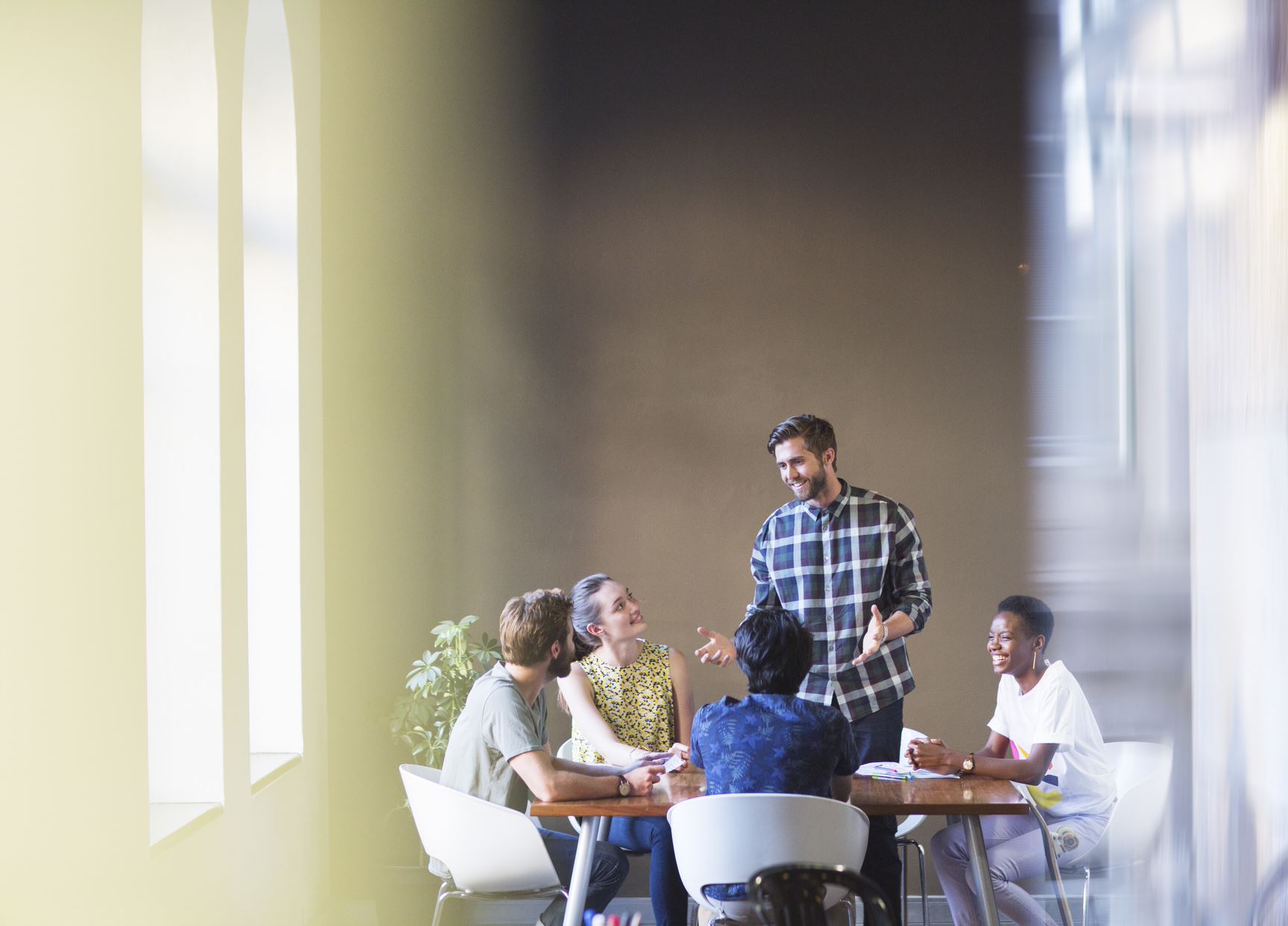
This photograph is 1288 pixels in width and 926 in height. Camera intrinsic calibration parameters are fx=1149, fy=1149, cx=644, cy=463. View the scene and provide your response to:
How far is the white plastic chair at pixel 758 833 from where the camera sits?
2.38m

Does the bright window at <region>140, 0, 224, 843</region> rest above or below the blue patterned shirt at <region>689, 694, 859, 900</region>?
above

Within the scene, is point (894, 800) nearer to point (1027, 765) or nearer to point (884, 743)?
point (1027, 765)

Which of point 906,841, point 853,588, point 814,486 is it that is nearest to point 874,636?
point 853,588

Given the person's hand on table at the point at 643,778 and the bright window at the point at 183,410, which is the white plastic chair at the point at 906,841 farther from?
the bright window at the point at 183,410

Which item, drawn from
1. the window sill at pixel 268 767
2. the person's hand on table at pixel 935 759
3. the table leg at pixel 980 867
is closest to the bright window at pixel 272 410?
the window sill at pixel 268 767

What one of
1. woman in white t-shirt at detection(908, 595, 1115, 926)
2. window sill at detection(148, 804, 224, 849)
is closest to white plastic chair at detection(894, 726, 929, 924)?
woman in white t-shirt at detection(908, 595, 1115, 926)

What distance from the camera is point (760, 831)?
2385 millimetres

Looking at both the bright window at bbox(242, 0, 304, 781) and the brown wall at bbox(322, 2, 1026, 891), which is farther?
the brown wall at bbox(322, 2, 1026, 891)

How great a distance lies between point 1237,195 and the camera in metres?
1.38

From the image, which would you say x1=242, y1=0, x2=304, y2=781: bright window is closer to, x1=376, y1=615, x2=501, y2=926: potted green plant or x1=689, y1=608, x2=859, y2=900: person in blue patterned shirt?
x1=376, y1=615, x2=501, y2=926: potted green plant

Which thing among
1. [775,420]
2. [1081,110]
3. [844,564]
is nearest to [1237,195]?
[1081,110]

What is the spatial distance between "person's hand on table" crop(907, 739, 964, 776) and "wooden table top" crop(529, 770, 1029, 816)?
0.04 m

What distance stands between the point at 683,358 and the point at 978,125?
1.45 metres

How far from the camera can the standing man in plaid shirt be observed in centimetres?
324
